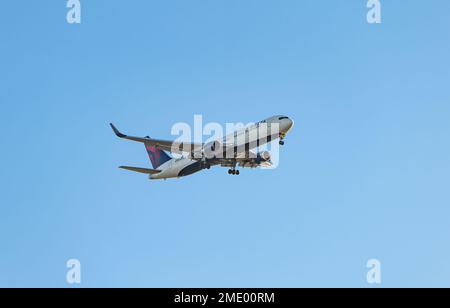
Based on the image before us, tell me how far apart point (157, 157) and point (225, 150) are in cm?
1886

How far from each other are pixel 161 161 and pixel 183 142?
39.3 ft

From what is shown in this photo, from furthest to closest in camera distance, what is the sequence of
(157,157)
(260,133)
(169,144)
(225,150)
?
1. (157,157)
2. (169,144)
3. (225,150)
4. (260,133)

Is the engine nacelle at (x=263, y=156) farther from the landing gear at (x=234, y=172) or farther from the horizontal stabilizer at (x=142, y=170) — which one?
the horizontal stabilizer at (x=142, y=170)

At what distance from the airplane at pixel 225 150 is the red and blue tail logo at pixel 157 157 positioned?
1560 millimetres

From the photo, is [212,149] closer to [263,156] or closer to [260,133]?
[260,133]

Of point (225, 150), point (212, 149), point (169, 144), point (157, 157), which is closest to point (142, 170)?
point (157, 157)

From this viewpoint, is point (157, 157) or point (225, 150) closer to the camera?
point (225, 150)

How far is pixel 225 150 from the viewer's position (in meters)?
77.0

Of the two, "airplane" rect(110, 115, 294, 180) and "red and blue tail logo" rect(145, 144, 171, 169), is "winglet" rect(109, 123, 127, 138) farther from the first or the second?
"red and blue tail logo" rect(145, 144, 171, 169)

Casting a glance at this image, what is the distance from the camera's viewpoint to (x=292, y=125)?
75250 millimetres

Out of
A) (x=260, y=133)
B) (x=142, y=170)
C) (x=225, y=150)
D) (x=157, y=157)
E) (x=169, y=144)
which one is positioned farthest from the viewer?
(x=157, y=157)

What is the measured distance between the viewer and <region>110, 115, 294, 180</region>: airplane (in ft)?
246
